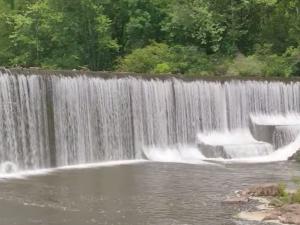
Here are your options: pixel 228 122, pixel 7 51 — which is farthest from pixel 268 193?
pixel 7 51

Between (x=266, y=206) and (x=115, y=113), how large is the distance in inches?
420

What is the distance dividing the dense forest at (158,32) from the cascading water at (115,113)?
26.6ft

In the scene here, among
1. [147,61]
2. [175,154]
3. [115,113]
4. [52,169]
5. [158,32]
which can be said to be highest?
Answer: [158,32]

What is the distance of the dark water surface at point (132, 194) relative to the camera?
1316 cm

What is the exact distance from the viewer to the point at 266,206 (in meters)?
14.3

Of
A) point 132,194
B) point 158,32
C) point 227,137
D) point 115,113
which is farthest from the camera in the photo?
point 158,32

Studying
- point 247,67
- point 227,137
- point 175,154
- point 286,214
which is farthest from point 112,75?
point 286,214

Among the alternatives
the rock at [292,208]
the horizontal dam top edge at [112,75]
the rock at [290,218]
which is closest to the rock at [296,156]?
the horizontal dam top edge at [112,75]

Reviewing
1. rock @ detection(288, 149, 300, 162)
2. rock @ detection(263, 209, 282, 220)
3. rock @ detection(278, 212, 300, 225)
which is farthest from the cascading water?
rock @ detection(278, 212, 300, 225)

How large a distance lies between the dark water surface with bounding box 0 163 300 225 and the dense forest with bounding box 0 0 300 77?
16354 millimetres

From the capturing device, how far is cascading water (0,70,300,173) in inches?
829

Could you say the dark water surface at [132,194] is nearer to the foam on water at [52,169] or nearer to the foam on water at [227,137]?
the foam on water at [52,169]

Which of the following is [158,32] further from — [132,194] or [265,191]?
[265,191]

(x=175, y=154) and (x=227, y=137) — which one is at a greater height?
(x=227, y=137)
